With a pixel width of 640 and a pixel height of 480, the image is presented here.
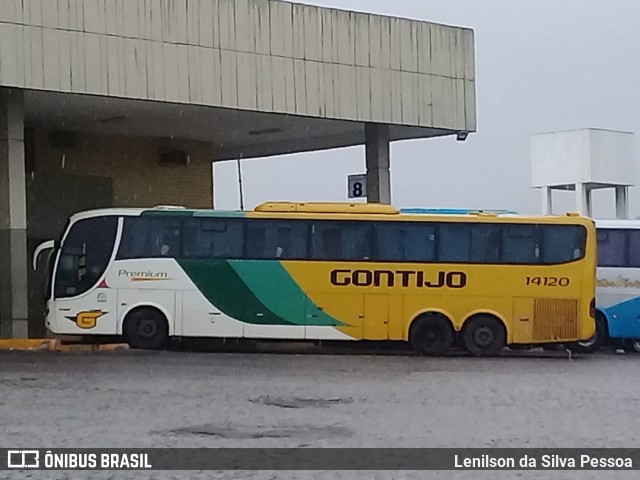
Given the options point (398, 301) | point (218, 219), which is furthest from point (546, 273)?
point (218, 219)

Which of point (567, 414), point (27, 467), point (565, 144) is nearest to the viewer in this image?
point (27, 467)

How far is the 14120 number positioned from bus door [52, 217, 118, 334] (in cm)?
767

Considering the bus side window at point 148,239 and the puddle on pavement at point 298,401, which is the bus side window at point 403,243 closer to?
the bus side window at point 148,239

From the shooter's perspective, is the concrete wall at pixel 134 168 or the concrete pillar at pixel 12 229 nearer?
the concrete pillar at pixel 12 229

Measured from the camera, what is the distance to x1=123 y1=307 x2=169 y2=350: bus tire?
22.9 meters

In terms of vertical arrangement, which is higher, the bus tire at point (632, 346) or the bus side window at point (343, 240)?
the bus side window at point (343, 240)

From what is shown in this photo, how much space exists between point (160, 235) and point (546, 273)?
23.4ft

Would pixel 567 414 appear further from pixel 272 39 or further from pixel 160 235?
pixel 272 39

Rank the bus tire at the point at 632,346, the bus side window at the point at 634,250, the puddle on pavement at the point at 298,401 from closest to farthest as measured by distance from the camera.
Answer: the puddle on pavement at the point at 298,401, the bus side window at the point at 634,250, the bus tire at the point at 632,346

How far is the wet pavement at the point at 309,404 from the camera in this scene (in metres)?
11.1

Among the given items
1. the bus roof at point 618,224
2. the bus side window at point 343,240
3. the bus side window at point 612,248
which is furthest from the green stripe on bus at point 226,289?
the bus roof at point 618,224

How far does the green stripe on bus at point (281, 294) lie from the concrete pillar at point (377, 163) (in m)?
5.42

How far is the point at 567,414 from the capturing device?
13.4 meters

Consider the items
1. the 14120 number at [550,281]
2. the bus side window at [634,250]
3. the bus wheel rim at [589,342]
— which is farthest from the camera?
the bus side window at [634,250]
